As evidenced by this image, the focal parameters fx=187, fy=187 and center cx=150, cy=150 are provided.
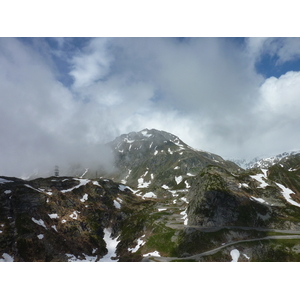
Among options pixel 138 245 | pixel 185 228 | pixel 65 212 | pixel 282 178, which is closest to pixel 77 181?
pixel 65 212

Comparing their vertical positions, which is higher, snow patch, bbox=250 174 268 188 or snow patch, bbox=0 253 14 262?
snow patch, bbox=250 174 268 188

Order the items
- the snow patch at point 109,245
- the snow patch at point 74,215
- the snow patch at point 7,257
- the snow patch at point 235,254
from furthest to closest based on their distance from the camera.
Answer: the snow patch at point 74,215 < the snow patch at point 109,245 < the snow patch at point 235,254 < the snow patch at point 7,257

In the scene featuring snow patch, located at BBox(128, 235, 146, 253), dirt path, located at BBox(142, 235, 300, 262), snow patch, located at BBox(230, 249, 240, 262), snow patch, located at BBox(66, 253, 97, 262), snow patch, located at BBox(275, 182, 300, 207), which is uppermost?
snow patch, located at BBox(275, 182, 300, 207)

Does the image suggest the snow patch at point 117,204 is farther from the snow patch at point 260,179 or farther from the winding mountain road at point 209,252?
the snow patch at point 260,179

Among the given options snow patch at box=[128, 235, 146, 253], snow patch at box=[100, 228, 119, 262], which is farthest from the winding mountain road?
snow patch at box=[100, 228, 119, 262]

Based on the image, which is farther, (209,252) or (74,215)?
(74,215)

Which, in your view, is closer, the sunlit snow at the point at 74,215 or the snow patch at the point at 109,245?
the snow patch at the point at 109,245

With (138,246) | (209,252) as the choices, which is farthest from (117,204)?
(209,252)

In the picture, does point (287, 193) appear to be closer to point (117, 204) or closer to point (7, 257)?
point (117, 204)

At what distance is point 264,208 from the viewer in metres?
101

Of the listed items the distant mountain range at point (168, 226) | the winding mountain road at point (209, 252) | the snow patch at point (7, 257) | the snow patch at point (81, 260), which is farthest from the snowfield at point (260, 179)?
the snow patch at point (7, 257)

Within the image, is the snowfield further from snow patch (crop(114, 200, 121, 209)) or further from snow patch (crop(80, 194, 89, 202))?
snow patch (crop(80, 194, 89, 202))

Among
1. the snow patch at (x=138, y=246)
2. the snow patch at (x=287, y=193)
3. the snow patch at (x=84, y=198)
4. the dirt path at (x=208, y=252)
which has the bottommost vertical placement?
the dirt path at (x=208, y=252)

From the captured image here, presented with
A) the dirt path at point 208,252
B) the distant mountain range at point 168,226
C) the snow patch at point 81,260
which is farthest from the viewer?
the snow patch at point 81,260
